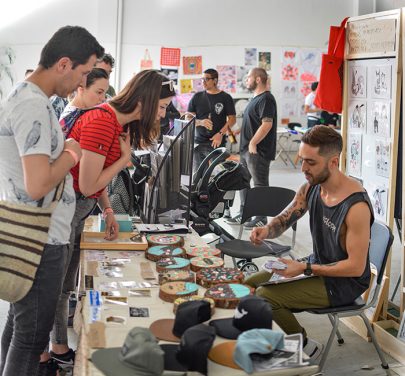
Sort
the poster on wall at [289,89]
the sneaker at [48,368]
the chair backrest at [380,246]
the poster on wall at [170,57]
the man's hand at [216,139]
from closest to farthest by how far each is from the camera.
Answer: the sneaker at [48,368] < the chair backrest at [380,246] < the man's hand at [216,139] < the poster on wall at [170,57] < the poster on wall at [289,89]

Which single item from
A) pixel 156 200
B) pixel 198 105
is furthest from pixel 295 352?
pixel 198 105

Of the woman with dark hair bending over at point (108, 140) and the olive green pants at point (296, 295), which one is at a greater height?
the woman with dark hair bending over at point (108, 140)

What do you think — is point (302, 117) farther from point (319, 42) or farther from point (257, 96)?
point (257, 96)

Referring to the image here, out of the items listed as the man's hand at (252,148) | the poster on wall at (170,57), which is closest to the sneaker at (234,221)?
the man's hand at (252,148)

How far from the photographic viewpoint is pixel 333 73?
3.97m

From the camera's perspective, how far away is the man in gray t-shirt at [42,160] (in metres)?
1.85

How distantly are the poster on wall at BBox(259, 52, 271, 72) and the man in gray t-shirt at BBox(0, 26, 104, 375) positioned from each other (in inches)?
361

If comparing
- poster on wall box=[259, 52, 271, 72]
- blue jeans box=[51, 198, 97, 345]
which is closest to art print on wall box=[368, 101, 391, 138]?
blue jeans box=[51, 198, 97, 345]

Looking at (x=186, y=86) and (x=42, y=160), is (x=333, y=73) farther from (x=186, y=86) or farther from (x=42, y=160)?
(x=186, y=86)

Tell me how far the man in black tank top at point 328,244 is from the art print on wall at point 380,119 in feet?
2.87

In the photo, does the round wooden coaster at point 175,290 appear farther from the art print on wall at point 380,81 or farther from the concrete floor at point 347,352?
the art print on wall at point 380,81

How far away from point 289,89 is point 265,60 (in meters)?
0.75

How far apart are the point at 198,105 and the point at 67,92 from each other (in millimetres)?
5144

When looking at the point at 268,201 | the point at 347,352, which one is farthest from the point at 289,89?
the point at 347,352
